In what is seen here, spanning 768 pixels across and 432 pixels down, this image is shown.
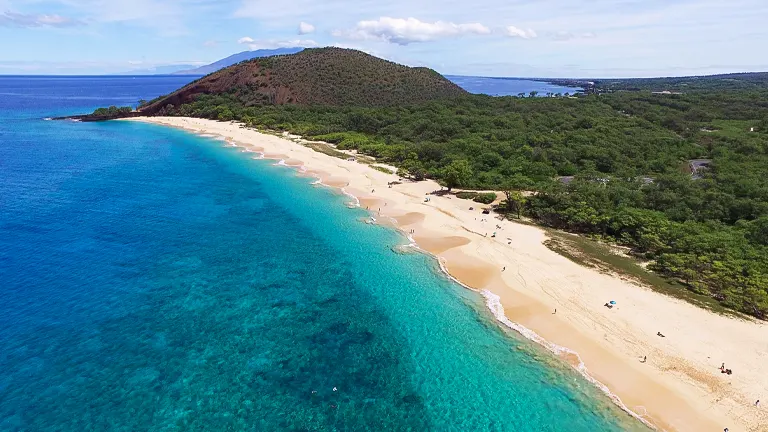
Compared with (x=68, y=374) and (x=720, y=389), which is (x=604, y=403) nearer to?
(x=720, y=389)

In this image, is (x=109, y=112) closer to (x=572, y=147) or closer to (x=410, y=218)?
(x=410, y=218)

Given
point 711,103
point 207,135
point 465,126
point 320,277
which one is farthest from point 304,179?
point 711,103

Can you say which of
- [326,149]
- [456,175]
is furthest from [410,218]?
[326,149]

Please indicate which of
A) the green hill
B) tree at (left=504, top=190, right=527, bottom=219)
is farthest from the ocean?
the green hill

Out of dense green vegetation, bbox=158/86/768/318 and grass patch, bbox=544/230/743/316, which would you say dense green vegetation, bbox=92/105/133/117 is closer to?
dense green vegetation, bbox=158/86/768/318

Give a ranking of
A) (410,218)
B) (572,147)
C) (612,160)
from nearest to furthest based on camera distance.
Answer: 1. (410,218)
2. (612,160)
3. (572,147)

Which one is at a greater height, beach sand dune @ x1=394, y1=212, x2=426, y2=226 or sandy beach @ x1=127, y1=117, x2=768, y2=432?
beach sand dune @ x1=394, y1=212, x2=426, y2=226
